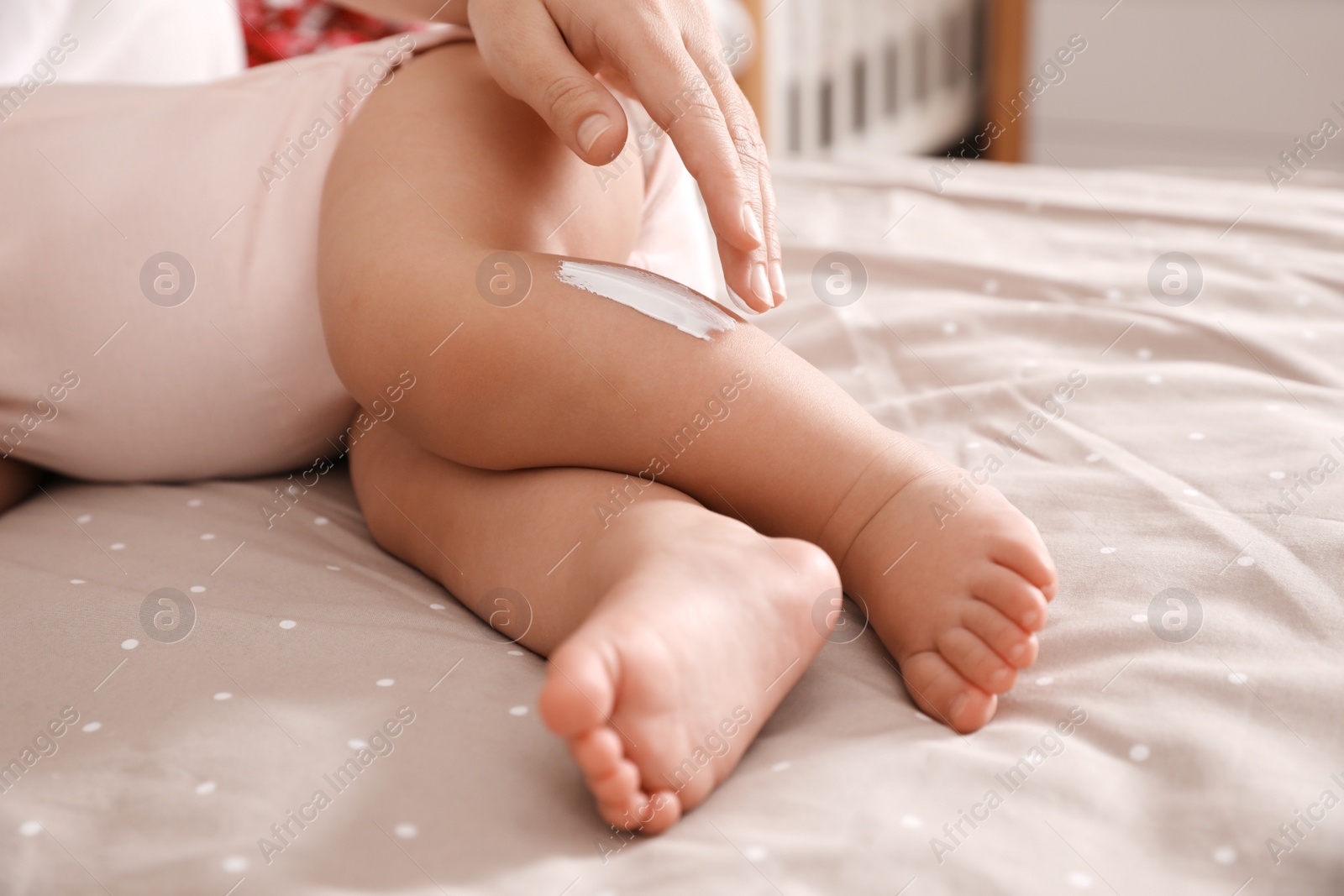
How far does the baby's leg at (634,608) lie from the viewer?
45 cm

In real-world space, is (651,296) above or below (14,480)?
above

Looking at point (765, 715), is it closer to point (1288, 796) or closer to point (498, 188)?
point (1288, 796)

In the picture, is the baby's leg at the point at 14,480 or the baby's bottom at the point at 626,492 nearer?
the baby's bottom at the point at 626,492

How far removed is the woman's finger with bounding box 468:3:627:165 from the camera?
621mm

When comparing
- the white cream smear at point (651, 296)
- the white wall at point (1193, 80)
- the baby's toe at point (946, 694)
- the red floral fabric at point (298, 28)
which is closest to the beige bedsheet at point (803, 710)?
the baby's toe at point (946, 694)

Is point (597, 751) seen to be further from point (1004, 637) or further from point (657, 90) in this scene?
point (657, 90)

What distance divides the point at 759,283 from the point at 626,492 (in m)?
0.14

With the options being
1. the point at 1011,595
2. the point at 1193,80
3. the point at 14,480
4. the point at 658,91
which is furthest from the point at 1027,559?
the point at 1193,80

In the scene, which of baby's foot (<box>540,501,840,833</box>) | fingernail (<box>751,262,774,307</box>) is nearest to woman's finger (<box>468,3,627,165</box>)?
fingernail (<box>751,262,774,307</box>)

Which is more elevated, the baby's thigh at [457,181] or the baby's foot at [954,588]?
the baby's thigh at [457,181]

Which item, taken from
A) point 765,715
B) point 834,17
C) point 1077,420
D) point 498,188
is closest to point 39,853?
point 765,715

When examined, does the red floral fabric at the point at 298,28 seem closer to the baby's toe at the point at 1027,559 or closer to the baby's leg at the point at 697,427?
the baby's leg at the point at 697,427

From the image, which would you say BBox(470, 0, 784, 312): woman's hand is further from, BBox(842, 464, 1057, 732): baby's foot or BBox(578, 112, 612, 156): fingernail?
BBox(842, 464, 1057, 732): baby's foot

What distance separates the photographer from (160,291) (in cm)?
75
